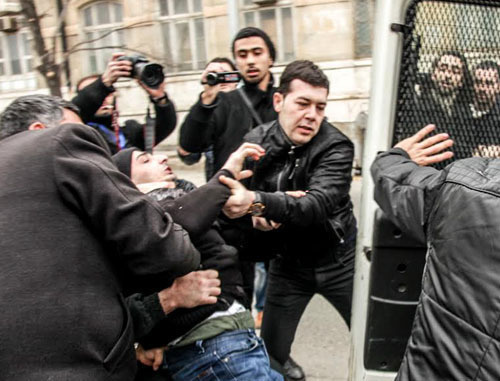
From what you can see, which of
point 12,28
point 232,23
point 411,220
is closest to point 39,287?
point 411,220

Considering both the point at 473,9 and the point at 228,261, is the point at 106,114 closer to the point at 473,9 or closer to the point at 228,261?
A: the point at 228,261

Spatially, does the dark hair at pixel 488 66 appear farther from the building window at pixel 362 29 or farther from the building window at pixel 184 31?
the building window at pixel 184 31

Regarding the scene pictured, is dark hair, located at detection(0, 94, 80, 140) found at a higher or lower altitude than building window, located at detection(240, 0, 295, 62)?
lower

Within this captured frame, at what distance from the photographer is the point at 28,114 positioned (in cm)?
158

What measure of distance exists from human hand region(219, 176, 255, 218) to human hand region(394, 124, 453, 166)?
1.74 feet

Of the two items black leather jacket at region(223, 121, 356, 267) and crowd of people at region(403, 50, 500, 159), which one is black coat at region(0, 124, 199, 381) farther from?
crowd of people at region(403, 50, 500, 159)

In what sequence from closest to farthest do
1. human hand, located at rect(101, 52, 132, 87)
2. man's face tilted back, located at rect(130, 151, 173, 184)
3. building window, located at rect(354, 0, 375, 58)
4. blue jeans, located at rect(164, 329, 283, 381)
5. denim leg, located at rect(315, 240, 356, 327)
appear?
blue jeans, located at rect(164, 329, 283, 381), man's face tilted back, located at rect(130, 151, 173, 184), denim leg, located at rect(315, 240, 356, 327), human hand, located at rect(101, 52, 132, 87), building window, located at rect(354, 0, 375, 58)

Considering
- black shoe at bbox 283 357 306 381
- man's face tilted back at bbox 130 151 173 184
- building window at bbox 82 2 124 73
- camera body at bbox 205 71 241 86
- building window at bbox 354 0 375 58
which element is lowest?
black shoe at bbox 283 357 306 381

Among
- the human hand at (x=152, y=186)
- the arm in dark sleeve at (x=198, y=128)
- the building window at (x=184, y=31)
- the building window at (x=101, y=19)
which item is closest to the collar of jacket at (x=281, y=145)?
the arm in dark sleeve at (x=198, y=128)

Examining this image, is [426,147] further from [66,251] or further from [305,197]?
[66,251]

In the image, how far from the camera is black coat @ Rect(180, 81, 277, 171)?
3.05 m

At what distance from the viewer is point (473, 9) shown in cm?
193

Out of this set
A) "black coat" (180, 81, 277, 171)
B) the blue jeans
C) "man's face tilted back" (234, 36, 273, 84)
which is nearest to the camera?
the blue jeans

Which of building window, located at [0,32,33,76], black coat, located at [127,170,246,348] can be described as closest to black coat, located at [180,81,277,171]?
black coat, located at [127,170,246,348]
